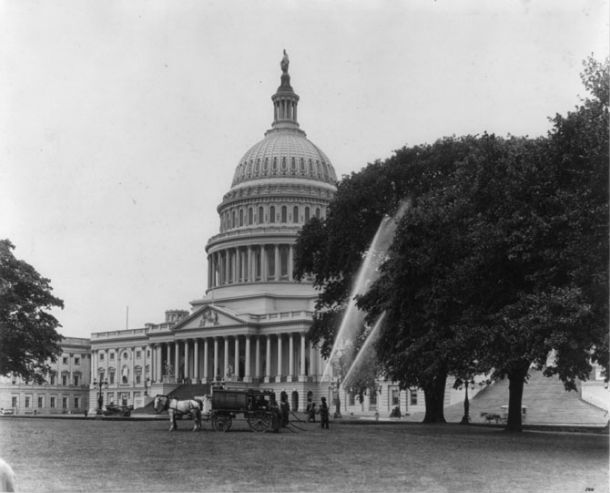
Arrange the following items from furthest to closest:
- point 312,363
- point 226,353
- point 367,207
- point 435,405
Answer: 1. point 226,353
2. point 312,363
3. point 367,207
4. point 435,405

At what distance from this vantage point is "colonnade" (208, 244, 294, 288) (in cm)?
12938

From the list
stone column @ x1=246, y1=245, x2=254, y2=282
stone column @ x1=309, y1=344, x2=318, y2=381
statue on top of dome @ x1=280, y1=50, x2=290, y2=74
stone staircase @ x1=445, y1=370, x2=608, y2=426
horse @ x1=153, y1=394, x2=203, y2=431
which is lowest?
stone staircase @ x1=445, y1=370, x2=608, y2=426

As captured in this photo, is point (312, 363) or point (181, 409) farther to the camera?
point (312, 363)

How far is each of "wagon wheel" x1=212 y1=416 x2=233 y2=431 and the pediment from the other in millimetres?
77270

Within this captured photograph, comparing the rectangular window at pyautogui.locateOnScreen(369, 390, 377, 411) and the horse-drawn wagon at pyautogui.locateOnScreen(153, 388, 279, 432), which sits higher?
the horse-drawn wagon at pyautogui.locateOnScreen(153, 388, 279, 432)

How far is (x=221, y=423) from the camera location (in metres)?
39.2

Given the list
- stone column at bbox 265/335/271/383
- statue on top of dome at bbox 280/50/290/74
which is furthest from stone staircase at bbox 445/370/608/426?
statue on top of dome at bbox 280/50/290/74

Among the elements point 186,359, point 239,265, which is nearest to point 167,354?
point 186,359

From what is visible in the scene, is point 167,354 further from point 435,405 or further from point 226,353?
point 435,405

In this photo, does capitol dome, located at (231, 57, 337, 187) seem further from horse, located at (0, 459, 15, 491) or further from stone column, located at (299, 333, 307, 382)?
horse, located at (0, 459, 15, 491)

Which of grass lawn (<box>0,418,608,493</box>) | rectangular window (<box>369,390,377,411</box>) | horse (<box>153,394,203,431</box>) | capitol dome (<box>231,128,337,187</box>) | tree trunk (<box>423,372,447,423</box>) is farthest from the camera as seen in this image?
capitol dome (<box>231,128,337,187</box>)

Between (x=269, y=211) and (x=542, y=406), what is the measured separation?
7327 centimetres

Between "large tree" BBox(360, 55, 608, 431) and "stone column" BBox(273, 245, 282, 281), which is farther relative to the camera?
"stone column" BBox(273, 245, 282, 281)

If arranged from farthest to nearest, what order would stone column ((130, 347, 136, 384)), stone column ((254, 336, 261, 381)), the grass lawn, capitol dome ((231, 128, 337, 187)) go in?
stone column ((130, 347, 136, 384)) → capitol dome ((231, 128, 337, 187)) → stone column ((254, 336, 261, 381)) → the grass lawn
